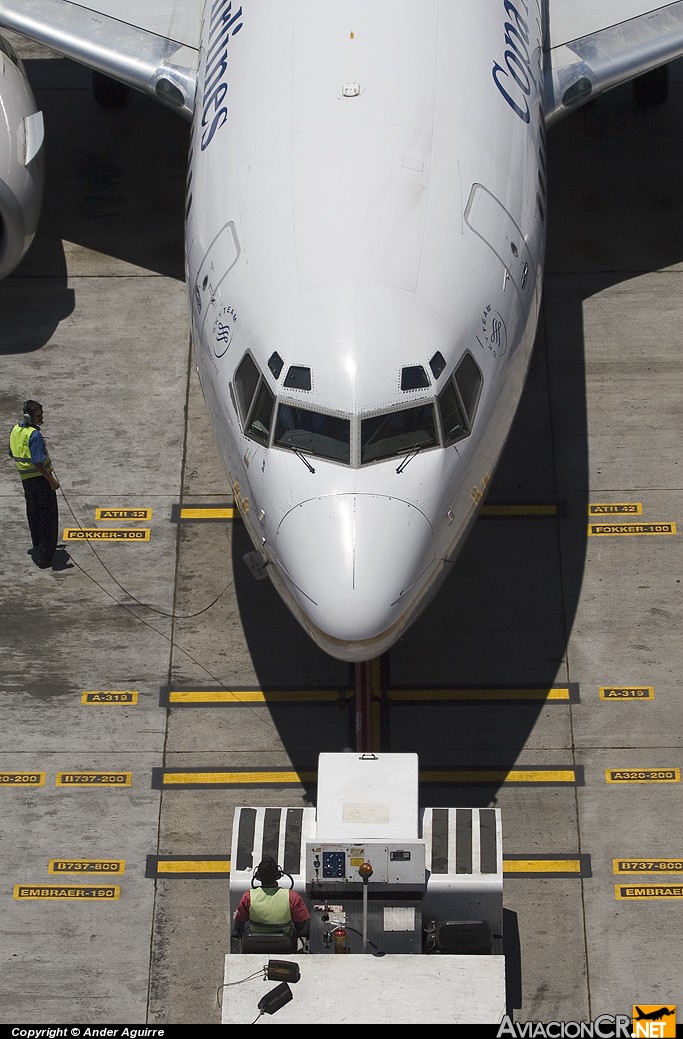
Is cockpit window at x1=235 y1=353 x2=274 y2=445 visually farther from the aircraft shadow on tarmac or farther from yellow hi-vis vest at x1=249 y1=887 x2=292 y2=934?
the aircraft shadow on tarmac

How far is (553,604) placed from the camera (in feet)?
63.6

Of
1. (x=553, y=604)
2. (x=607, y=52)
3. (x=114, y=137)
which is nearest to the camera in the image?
(x=553, y=604)

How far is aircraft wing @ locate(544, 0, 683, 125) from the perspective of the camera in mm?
21641

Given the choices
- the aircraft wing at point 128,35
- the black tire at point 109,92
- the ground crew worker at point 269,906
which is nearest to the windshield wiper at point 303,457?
the ground crew worker at point 269,906

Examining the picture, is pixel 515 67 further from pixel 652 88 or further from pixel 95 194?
pixel 95 194

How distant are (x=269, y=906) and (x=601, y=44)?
12.8m

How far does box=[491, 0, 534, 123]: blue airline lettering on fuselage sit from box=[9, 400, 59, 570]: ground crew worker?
21.2ft

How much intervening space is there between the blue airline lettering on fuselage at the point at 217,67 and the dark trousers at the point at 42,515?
4339mm

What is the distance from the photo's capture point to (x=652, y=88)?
84.0 feet

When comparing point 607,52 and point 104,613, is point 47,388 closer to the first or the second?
point 104,613

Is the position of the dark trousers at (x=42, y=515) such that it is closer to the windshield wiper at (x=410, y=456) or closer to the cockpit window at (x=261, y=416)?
the cockpit window at (x=261, y=416)

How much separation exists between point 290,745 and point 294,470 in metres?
3.73

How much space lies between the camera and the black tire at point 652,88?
2548cm

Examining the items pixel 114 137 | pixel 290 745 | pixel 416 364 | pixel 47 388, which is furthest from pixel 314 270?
pixel 114 137
